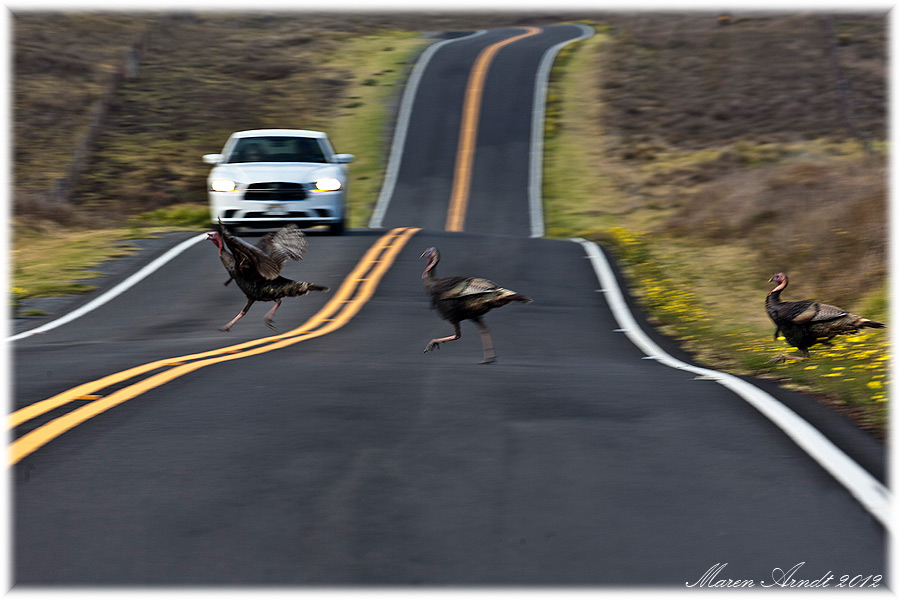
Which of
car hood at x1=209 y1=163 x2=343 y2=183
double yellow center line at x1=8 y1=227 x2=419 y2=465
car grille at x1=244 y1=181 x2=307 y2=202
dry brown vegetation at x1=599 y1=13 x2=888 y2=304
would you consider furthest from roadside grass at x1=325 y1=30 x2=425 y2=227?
double yellow center line at x1=8 y1=227 x2=419 y2=465

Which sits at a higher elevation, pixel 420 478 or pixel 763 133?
pixel 763 133

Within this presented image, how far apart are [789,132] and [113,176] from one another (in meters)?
23.5

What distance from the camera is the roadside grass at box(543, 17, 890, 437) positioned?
983 centimetres

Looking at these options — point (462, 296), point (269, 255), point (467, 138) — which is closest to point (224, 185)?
point (269, 255)

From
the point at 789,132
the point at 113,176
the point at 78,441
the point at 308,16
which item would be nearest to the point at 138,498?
the point at 78,441

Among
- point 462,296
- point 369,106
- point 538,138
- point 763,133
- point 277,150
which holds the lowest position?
point 462,296

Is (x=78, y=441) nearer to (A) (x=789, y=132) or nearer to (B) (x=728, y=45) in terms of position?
(A) (x=789, y=132)

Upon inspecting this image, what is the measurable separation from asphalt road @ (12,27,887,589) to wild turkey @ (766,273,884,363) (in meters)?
1.02

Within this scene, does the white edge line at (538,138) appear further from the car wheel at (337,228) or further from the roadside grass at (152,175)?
the car wheel at (337,228)

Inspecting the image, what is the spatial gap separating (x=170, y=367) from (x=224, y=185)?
10233 mm

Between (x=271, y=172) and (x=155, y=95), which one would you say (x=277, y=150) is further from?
(x=155, y=95)

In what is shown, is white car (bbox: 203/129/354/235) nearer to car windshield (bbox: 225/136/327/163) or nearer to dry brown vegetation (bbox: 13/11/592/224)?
car windshield (bbox: 225/136/327/163)

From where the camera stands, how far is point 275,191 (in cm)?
1880

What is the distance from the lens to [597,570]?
4172mm
